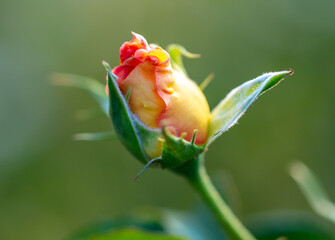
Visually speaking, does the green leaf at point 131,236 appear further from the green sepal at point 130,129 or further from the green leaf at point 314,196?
the green leaf at point 314,196

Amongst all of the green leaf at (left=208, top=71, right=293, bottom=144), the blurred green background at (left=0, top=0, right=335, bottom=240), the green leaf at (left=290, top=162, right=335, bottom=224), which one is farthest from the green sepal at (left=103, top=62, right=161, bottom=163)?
the blurred green background at (left=0, top=0, right=335, bottom=240)

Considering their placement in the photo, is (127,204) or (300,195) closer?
(300,195)

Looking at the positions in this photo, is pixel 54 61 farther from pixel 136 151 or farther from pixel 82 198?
pixel 136 151

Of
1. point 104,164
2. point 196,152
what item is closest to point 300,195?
point 104,164

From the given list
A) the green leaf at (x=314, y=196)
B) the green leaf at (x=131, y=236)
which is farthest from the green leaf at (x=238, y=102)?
the green leaf at (x=314, y=196)

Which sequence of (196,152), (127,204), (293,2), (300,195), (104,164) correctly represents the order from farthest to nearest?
(293,2) → (104,164) → (127,204) → (300,195) → (196,152)

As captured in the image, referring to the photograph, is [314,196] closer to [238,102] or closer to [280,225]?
[280,225]

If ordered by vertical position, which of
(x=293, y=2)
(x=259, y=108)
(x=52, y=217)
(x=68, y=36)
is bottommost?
(x=52, y=217)

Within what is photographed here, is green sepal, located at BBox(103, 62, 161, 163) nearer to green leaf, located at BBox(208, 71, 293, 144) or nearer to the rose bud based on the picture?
the rose bud

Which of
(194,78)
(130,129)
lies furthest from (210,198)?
(194,78)
